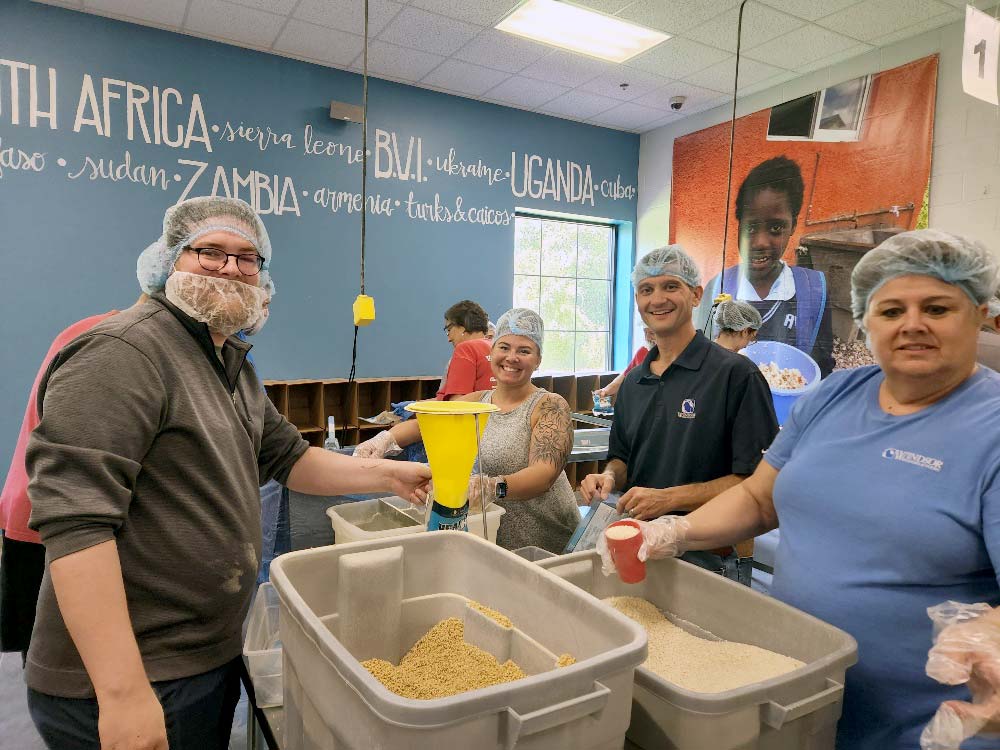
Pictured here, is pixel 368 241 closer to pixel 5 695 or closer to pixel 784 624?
pixel 5 695

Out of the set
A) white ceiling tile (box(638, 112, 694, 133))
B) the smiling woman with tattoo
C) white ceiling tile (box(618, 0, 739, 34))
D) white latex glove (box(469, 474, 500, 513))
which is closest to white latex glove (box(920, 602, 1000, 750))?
white latex glove (box(469, 474, 500, 513))

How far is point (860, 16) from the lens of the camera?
3746 mm

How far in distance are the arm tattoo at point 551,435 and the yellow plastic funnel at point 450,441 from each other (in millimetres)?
780

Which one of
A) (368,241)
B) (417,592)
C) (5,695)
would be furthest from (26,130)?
(417,592)

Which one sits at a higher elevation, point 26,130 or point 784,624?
point 26,130

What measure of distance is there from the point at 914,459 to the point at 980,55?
4.18 ft

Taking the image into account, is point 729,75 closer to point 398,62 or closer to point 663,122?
point 663,122

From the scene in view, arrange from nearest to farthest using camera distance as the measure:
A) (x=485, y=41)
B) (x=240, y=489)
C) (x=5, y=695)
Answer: (x=240, y=489) → (x=5, y=695) → (x=485, y=41)

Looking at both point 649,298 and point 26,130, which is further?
point 26,130

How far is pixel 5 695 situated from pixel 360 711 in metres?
2.59

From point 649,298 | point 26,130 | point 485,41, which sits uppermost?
point 485,41

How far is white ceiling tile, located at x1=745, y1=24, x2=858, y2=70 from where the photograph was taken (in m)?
4.01

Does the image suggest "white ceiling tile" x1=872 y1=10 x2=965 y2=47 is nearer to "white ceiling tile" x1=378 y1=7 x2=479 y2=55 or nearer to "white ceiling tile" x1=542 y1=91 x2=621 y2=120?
"white ceiling tile" x1=542 y1=91 x2=621 y2=120

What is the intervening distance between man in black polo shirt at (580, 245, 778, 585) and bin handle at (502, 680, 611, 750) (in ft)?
2.85
